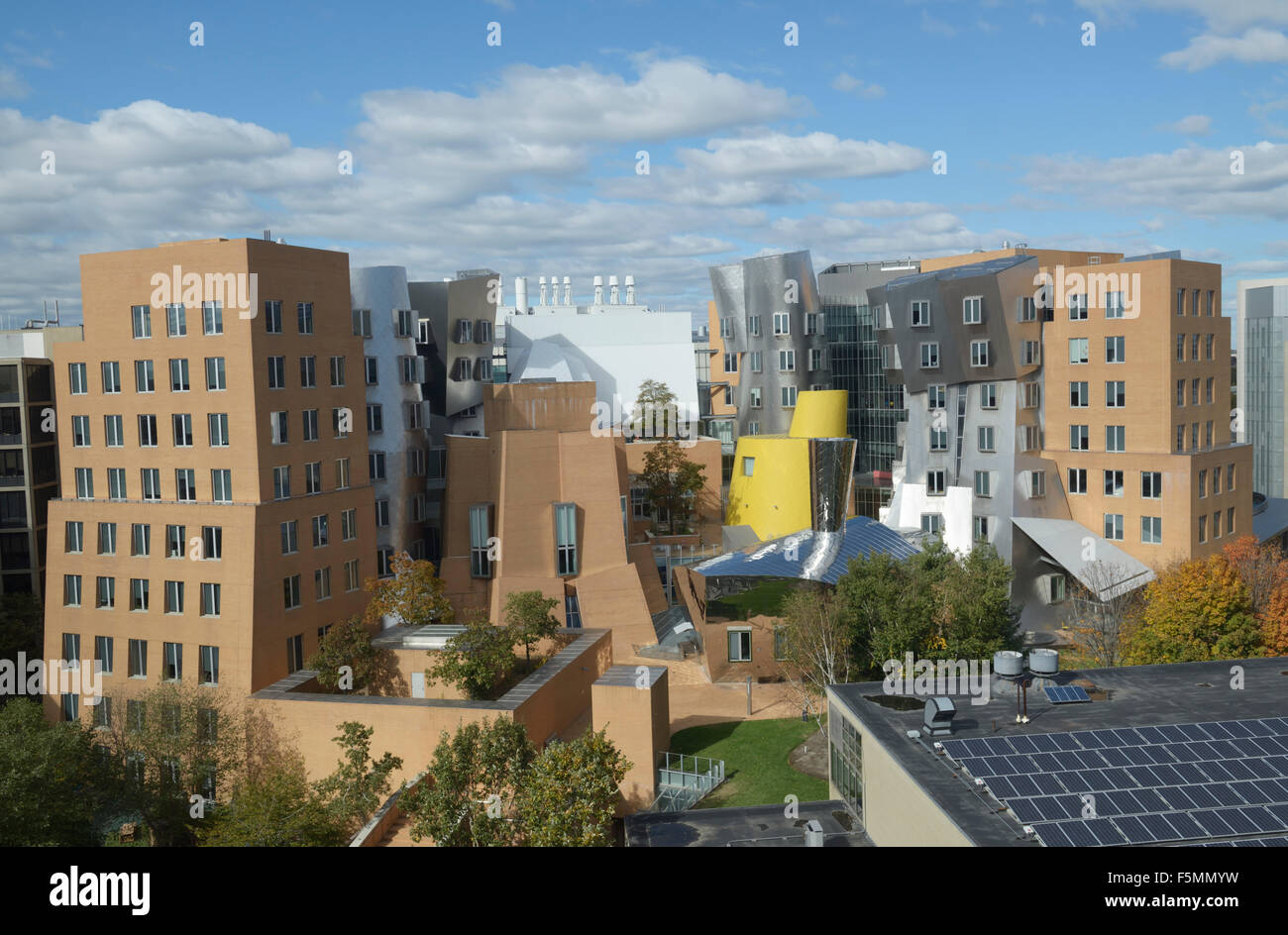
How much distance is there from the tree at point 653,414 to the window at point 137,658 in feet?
108

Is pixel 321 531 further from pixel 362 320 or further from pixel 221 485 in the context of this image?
pixel 362 320

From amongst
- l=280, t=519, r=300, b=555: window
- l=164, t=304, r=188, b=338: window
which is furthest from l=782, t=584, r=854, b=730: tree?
l=164, t=304, r=188, b=338: window

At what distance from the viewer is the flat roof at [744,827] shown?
22031 millimetres

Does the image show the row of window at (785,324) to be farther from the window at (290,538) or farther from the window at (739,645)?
the window at (290,538)

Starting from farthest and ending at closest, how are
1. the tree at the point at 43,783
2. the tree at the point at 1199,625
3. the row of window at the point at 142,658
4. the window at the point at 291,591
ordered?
the window at the point at 291,591
the row of window at the point at 142,658
the tree at the point at 1199,625
the tree at the point at 43,783

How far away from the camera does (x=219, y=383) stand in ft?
122

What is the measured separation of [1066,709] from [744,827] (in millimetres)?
8067

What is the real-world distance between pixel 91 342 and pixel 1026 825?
1464 inches

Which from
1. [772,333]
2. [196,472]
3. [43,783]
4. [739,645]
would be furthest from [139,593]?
[772,333]

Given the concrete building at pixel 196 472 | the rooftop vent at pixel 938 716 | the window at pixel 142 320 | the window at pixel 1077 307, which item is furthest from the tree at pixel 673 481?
the rooftop vent at pixel 938 716

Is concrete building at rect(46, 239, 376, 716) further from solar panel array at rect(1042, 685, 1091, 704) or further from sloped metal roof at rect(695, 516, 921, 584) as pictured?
solar panel array at rect(1042, 685, 1091, 704)

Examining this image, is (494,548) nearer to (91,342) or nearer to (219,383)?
(219,383)

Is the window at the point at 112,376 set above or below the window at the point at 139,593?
above

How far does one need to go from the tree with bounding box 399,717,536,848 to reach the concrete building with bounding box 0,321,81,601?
3369cm
